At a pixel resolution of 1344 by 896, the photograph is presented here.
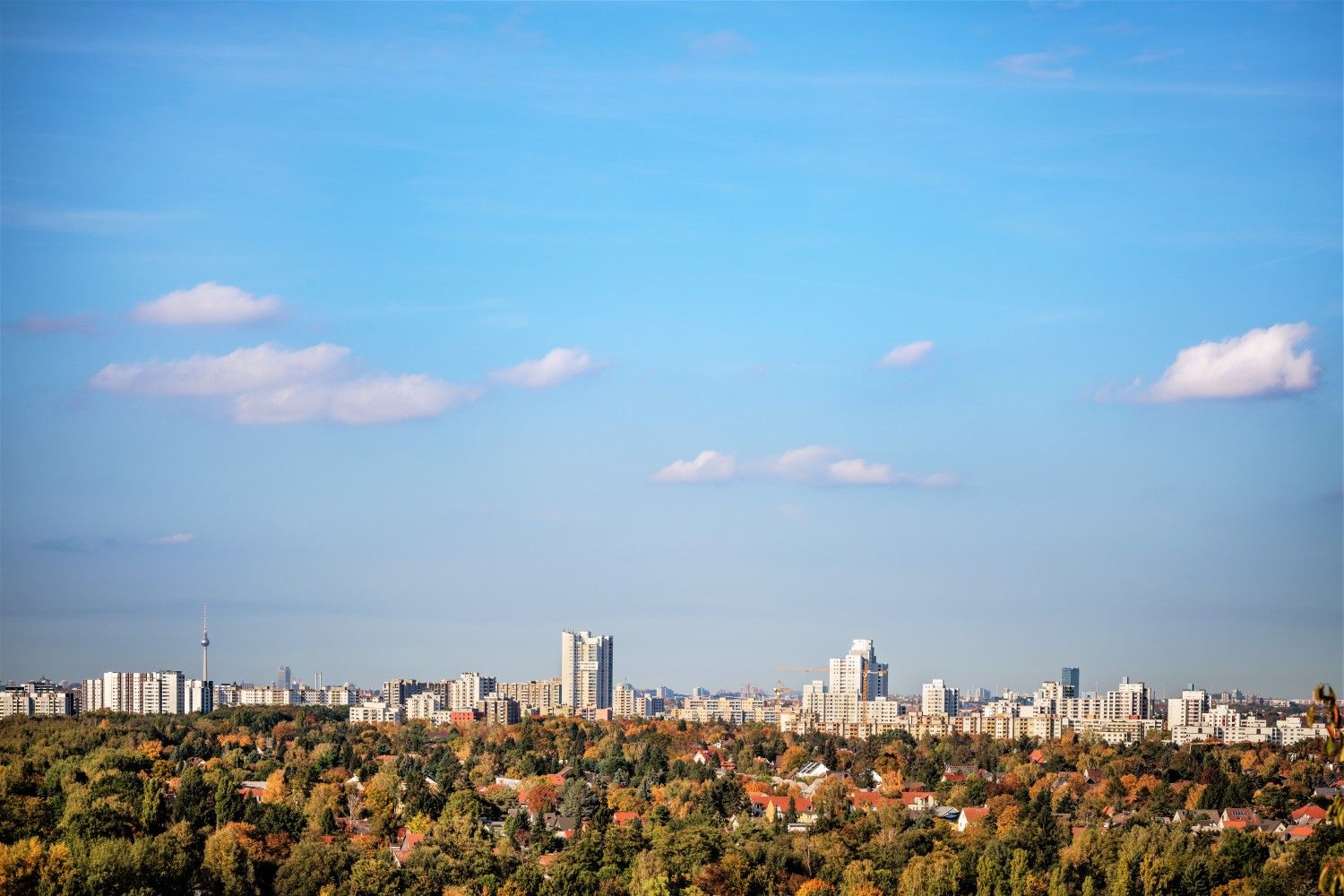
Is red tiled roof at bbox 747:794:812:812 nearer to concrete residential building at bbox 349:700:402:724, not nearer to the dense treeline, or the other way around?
the dense treeline

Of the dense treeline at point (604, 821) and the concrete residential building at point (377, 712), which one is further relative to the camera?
the concrete residential building at point (377, 712)

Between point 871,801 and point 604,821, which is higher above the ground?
point 604,821

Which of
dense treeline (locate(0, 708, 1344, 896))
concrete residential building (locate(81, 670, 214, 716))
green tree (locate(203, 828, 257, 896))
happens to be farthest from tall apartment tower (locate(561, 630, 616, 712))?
green tree (locate(203, 828, 257, 896))

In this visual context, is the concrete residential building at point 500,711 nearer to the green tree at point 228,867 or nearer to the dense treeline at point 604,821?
the dense treeline at point 604,821

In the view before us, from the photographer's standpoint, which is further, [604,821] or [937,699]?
[937,699]

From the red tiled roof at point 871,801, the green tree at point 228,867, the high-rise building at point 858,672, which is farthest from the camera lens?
the high-rise building at point 858,672

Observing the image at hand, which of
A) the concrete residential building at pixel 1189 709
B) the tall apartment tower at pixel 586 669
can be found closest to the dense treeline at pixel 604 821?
the concrete residential building at pixel 1189 709

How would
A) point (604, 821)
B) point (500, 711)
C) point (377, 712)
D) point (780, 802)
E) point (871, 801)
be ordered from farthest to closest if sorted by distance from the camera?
1. point (377, 712)
2. point (500, 711)
3. point (780, 802)
4. point (871, 801)
5. point (604, 821)

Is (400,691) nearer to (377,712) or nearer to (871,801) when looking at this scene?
(377,712)

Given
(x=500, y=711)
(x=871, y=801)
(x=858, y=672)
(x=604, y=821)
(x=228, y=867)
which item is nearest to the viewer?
(x=228, y=867)

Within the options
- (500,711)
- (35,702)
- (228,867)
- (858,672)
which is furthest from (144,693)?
(228,867)
